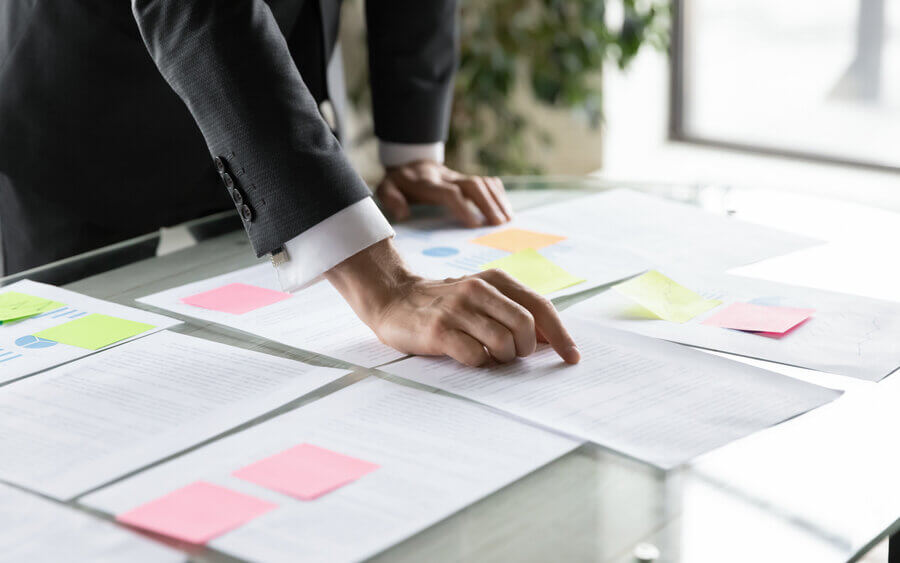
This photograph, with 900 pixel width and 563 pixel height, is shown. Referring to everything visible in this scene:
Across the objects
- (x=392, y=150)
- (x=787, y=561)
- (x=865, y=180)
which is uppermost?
(x=392, y=150)

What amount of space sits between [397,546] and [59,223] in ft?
3.59

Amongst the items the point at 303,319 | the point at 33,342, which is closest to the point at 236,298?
the point at 303,319

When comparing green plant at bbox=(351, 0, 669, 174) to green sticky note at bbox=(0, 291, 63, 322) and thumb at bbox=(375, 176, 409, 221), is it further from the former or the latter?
green sticky note at bbox=(0, 291, 63, 322)

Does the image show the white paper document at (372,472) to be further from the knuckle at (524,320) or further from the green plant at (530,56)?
the green plant at (530,56)

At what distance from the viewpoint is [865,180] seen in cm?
374

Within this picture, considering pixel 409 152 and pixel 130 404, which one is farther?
pixel 409 152

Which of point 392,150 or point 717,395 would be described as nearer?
point 717,395

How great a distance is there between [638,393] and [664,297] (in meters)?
0.29

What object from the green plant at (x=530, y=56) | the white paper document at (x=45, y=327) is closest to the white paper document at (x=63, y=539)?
the white paper document at (x=45, y=327)

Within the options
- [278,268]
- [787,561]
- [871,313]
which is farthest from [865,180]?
[787,561]

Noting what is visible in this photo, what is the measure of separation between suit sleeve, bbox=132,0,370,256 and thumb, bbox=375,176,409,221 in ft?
1.57

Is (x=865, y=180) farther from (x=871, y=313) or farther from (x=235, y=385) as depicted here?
(x=235, y=385)

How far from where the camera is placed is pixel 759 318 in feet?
3.70

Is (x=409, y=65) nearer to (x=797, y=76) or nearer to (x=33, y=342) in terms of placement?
(x=33, y=342)
